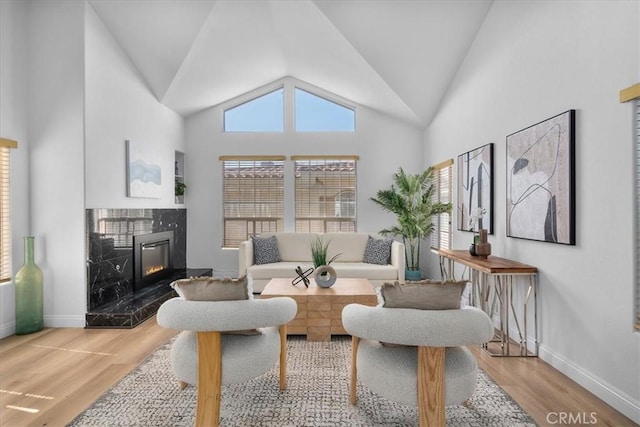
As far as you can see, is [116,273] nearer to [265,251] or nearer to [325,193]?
[265,251]

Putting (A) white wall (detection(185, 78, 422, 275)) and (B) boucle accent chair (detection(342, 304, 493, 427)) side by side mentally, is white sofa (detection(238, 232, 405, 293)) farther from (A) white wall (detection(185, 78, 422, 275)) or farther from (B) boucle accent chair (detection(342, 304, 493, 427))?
(B) boucle accent chair (detection(342, 304, 493, 427))

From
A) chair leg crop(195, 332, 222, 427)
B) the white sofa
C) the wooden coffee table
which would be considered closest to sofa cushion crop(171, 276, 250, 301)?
chair leg crop(195, 332, 222, 427)

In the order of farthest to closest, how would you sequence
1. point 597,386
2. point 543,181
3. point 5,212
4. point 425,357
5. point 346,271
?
point 346,271, point 5,212, point 543,181, point 597,386, point 425,357

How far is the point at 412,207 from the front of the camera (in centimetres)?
588

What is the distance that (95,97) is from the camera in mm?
4000

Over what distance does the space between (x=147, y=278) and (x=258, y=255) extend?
1.44m

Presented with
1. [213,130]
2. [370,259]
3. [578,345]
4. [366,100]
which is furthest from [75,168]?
[578,345]

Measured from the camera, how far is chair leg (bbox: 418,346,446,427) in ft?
6.04

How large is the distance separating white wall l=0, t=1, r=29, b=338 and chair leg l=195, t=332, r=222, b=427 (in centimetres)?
274

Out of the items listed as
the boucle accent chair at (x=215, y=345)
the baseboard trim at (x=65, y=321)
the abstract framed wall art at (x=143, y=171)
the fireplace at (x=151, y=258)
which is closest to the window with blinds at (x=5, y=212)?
the baseboard trim at (x=65, y=321)

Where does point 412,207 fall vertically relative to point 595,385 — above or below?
above

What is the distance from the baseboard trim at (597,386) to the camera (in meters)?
2.18

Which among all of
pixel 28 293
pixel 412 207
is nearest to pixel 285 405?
pixel 28 293

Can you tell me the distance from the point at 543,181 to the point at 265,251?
3.60m
